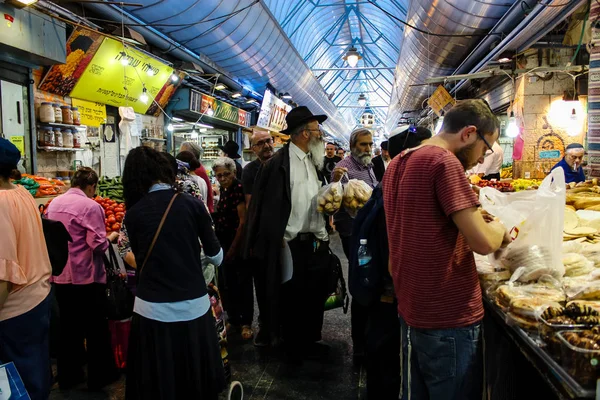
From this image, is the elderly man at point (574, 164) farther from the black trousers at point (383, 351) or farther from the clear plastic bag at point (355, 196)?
the black trousers at point (383, 351)

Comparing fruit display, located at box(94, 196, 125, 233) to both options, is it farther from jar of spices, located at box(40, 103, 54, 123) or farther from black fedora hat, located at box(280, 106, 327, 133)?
black fedora hat, located at box(280, 106, 327, 133)

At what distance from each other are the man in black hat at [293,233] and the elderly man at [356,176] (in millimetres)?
295

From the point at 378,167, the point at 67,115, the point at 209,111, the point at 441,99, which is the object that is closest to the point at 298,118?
the point at 378,167

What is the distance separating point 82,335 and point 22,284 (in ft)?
3.89

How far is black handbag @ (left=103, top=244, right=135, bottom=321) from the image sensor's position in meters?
3.05

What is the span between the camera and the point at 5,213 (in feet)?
6.99

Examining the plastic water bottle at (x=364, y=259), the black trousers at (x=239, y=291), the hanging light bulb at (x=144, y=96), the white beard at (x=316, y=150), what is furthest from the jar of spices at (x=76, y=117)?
the plastic water bottle at (x=364, y=259)

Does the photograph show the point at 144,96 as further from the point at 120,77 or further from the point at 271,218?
the point at 271,218

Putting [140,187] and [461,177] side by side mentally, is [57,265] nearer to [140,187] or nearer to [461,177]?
[140,187]

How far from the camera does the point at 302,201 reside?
3414mm

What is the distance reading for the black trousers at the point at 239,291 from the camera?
418cm

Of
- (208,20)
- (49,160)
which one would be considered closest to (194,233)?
(208,20)

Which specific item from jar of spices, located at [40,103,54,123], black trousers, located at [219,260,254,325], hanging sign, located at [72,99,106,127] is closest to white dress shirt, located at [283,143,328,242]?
black trousers, located at [219,260,254,325]

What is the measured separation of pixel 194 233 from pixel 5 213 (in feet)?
3.03
